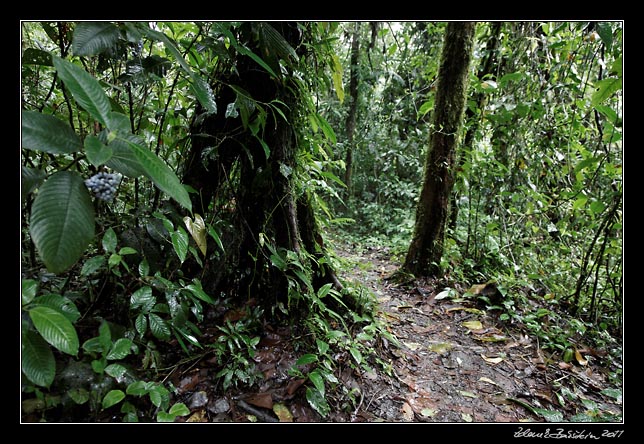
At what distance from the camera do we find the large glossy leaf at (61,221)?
2.34 ft

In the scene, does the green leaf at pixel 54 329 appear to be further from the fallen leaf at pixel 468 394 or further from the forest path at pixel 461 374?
the fallen leaf at pixel 468 394

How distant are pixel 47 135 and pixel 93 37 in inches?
14.0

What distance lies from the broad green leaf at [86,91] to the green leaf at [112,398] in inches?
32.7

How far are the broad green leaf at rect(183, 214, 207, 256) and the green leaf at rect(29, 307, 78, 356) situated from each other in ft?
1.77

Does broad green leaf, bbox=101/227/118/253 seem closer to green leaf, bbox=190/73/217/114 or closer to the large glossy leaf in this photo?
the large glossy leaf

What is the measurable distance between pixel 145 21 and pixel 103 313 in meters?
1.05

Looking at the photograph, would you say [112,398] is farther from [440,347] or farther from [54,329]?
[440,347]

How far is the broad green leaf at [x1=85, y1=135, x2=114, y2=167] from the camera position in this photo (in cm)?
69

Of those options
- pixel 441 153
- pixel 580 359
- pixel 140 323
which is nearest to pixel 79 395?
pixel 140 323

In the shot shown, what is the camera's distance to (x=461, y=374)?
1943 mm

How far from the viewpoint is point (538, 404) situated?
1.70 meters

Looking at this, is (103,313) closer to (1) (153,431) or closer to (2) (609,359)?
(1) (153,431)

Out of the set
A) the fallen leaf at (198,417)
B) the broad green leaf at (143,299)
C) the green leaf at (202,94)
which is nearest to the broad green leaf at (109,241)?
the broad green leaf at (143,299)
